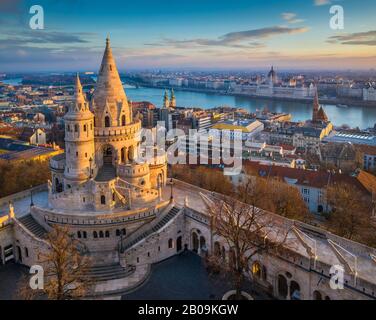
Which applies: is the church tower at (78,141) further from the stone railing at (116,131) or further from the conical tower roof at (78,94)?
the stone railing at (116,131)

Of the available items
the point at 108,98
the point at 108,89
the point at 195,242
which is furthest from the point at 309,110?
the point at 195,242

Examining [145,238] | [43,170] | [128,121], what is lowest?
[145,238]

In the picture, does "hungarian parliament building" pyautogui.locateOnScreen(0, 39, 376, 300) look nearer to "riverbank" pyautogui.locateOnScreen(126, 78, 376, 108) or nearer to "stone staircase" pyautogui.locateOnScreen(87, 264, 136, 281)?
"stone staircase" pyautogui.locateOnScreen(87, 264, 136, 281)

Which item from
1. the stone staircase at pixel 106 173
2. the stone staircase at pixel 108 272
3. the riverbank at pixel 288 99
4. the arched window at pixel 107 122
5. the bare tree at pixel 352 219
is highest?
the riverbank at pixel 288 99

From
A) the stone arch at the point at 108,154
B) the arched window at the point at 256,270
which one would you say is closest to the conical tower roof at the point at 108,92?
the stone arch at the point at 108,154

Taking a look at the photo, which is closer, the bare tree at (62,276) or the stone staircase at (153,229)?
the bare tree at (62,276)

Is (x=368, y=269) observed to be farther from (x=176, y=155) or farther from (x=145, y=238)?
(x=176, y=155)
